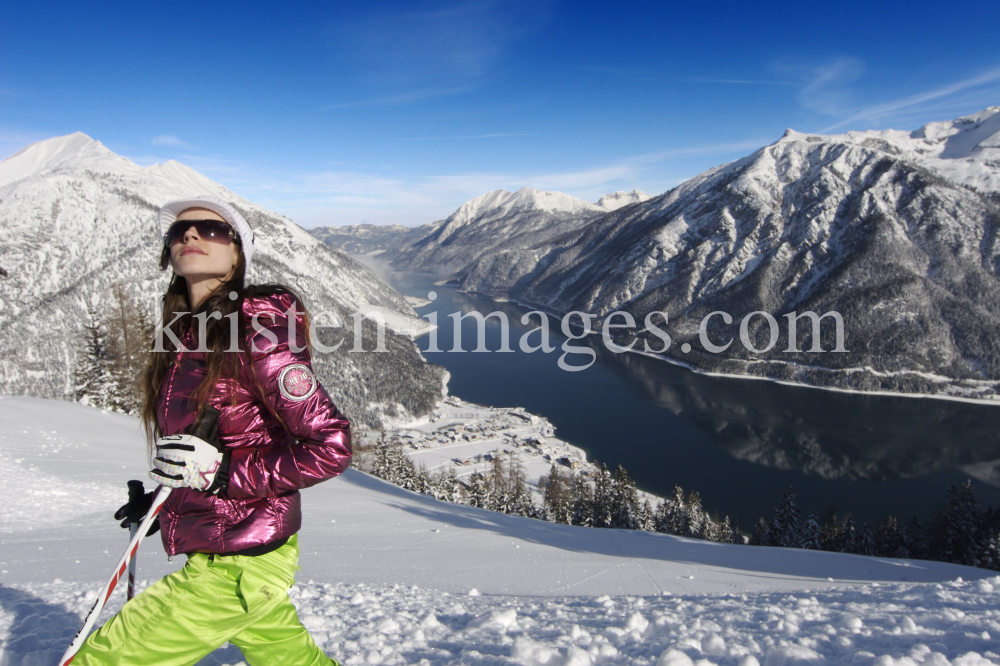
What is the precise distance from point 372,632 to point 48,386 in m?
94.4

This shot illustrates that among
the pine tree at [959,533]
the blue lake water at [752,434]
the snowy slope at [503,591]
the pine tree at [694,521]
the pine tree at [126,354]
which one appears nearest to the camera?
the snowy slope at [503,591]

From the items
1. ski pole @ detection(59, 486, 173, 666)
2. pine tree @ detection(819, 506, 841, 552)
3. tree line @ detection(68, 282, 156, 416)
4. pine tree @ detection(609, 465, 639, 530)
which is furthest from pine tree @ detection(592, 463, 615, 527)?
ski pole @ detection(59, 486, 173, 666)

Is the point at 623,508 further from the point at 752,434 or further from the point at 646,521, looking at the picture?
the point at 752,434

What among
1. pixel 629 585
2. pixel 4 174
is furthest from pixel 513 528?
pixel 4 174

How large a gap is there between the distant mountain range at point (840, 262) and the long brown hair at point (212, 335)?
11051cm

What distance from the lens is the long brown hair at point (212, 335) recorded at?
2039mm

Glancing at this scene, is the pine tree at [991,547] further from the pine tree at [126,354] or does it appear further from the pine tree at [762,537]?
the pine tree at [126,354]

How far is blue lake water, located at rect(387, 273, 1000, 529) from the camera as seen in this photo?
168 ft

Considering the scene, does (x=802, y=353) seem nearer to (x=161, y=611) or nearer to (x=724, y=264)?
(x=724, y=264)

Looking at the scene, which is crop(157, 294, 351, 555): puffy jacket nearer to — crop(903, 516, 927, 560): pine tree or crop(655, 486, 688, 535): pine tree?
crop(655, 486, 688, 535): pine tree

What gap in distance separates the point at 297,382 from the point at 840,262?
160481mm

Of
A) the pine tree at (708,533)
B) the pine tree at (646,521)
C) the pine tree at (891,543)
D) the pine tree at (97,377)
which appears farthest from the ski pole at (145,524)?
the pine tree at (891,543)

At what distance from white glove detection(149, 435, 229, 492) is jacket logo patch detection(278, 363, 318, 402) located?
1.27 ft

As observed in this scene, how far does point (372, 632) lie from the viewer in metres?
3.73
